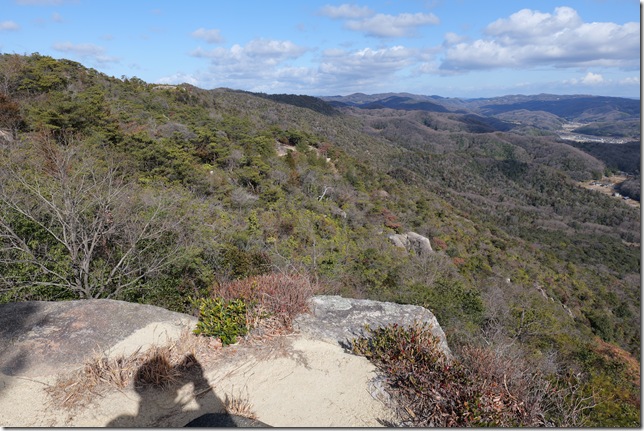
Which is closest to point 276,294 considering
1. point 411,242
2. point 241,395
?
point 241,395

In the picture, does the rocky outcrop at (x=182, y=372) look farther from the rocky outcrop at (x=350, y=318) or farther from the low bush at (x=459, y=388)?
the low bush at (x=459, y=388)

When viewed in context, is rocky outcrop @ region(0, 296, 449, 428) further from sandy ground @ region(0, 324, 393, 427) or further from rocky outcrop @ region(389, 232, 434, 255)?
rocky outcrop @ region(389, 232, 434, 255)

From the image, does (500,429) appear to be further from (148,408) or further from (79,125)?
(79,125)

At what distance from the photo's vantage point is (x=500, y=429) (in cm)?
367

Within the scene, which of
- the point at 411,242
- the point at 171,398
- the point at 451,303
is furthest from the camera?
the point at 411,242

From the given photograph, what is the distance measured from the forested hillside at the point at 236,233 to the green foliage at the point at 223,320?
1.24 meters

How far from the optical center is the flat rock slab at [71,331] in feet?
15.0

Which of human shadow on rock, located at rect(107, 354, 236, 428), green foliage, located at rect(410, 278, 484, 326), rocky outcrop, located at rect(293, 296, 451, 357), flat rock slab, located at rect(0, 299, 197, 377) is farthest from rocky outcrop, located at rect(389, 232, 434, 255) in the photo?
human shadow on rock, located at rect(107, 354, 236, 428)

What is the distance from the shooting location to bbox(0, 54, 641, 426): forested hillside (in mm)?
8234

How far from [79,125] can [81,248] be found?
40.3 ft

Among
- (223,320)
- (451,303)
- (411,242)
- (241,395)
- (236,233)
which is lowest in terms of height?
(411,242)

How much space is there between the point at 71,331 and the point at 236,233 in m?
9.21

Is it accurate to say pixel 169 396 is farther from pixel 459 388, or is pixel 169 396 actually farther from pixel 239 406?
pixel 459 388

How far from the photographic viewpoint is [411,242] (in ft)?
89.2
